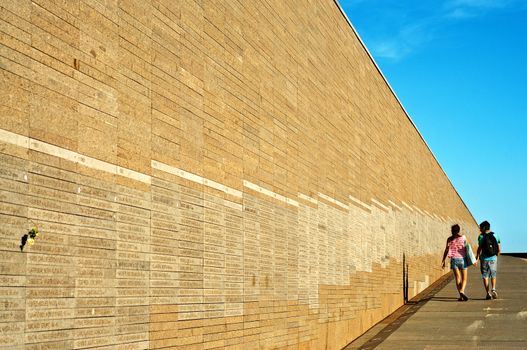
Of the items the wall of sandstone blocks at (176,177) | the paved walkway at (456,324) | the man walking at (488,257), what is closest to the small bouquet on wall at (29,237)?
the wall of sandstone blocks at (176,177)

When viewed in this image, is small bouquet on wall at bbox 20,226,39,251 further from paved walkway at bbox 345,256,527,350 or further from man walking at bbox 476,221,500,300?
man walking at bbox 476,221,500,300

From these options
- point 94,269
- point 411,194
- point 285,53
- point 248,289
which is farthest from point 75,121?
point 411,194

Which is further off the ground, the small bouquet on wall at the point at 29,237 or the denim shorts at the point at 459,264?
the small bouquet on wall at the point at 29,237

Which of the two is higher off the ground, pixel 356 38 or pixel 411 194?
pixel 356 38

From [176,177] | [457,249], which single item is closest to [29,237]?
[176,177]

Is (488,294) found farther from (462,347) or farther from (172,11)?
(172,11)

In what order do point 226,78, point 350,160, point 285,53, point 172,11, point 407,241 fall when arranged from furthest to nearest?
point 407,241 → point 350,160 → point 285,53 → point 226,78 → point 172,11

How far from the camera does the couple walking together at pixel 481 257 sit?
15656 millimetres

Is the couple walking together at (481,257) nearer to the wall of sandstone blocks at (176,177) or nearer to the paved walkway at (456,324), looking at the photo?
the paved walkway at (456,324)

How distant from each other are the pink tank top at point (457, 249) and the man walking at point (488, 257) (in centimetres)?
36

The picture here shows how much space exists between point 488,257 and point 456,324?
11.9ft

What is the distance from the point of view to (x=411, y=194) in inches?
826

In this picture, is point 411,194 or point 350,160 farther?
point 411,194

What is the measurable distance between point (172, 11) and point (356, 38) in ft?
28.9
